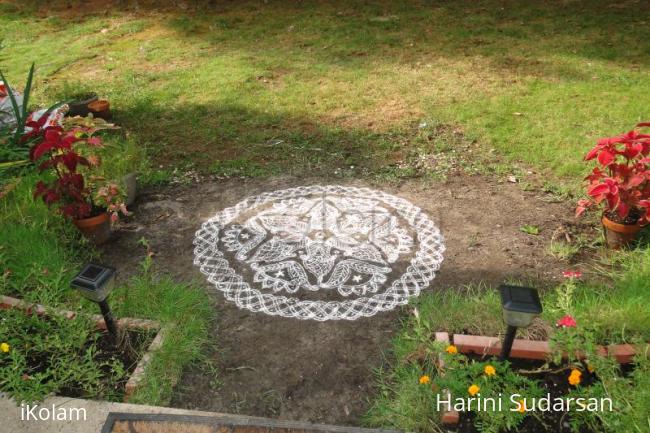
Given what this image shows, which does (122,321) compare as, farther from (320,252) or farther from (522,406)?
(522,406)

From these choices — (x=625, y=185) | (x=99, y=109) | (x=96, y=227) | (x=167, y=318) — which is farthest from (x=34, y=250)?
(x=625, y=185)

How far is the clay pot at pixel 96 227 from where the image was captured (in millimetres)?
3420

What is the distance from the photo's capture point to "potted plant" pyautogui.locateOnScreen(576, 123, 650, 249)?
2.98 meters

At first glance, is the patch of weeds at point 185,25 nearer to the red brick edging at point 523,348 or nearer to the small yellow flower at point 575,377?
the red brick edging at point 523,348

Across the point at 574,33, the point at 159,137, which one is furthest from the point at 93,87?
the point at 574,33

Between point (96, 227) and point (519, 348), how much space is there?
274cm

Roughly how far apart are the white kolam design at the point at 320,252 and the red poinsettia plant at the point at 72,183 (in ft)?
2.20

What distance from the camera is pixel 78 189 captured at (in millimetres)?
3303

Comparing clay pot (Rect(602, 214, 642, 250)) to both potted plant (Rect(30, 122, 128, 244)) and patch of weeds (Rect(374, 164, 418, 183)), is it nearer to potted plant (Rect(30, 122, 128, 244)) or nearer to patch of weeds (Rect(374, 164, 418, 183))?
patch of weeds (Rect(374, 164, 418, 183))

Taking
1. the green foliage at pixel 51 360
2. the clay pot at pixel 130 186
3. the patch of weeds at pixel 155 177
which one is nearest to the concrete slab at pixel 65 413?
the green foliage at pixel 51 360

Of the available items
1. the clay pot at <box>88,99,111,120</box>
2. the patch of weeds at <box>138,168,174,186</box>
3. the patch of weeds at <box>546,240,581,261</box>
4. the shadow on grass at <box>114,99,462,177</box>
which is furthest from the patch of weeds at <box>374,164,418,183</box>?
the clay pot at <box>88,99,111,120</box>

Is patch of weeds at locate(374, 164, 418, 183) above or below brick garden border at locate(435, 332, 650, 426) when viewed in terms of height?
below

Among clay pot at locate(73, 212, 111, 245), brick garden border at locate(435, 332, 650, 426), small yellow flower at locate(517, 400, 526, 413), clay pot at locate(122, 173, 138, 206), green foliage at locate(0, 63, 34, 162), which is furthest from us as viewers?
green foliage at locate(0, 63, 34, 162)

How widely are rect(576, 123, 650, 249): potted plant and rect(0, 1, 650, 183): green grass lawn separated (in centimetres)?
96
